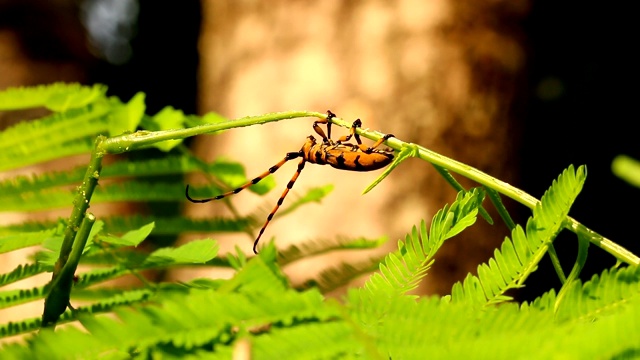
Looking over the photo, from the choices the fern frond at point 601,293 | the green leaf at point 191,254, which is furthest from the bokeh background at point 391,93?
the fern frond at point 601,293

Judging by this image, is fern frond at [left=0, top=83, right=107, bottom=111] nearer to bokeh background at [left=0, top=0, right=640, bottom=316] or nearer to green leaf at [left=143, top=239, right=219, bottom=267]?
green leaf at [left=143, top=239, right=219, bottom=267]

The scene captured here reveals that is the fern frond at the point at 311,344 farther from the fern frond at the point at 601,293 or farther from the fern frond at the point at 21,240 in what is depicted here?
the fern frond at the point at 21,240

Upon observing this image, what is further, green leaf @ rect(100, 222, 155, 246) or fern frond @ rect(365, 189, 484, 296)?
green leaf @ rect(100, 222, 155, 246)

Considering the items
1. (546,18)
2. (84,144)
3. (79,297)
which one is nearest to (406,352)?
(79,297)

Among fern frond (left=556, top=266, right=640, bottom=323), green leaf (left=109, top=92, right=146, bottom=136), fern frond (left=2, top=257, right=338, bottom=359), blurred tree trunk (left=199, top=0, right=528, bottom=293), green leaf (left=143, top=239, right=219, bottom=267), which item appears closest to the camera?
fern frond (left=2, top=257, right=338, bottom=359)

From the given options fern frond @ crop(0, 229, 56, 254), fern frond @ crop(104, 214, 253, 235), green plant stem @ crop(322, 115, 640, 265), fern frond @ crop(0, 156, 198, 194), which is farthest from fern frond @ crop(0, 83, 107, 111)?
green plant stem @ crop(322, 115, 640, 265)

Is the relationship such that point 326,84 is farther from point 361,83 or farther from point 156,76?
point 156,76

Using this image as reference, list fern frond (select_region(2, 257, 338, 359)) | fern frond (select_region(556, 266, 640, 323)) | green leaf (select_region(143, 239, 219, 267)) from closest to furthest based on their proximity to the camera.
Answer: fern frond (select_region(2, 257, 338, 359)) → fern frond (select_region(556, 266, 640, 323)) → green leaf (select_region(143, 239, 219, 267))
